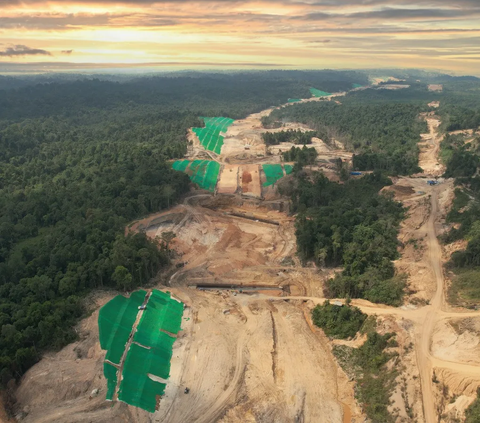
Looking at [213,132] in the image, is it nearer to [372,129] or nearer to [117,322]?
[372,129]

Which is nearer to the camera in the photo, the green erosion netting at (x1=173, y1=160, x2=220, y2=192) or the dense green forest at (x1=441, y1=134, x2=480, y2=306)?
the dense green forest at (x1=441, y1=134, x2=480, y2=306)

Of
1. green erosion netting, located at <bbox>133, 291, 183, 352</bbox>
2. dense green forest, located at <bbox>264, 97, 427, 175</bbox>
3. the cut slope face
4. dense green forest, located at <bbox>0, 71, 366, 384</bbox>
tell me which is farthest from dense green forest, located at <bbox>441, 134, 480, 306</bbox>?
dense green forest, located at <bbox>0, 71, 366, 384</bbox>

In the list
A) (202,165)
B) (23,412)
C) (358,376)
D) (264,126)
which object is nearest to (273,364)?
(358,376)

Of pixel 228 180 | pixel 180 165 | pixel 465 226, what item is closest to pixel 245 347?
pixel 465 226

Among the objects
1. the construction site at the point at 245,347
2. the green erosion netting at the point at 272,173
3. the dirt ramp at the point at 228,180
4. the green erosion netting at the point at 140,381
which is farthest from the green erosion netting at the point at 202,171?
the green erosion netting at the point at 140,381

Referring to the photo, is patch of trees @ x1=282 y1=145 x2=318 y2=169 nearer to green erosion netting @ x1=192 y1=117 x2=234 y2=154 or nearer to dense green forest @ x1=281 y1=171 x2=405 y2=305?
dense green forest @ x1=281 y1=171 x2=405 y2=305
